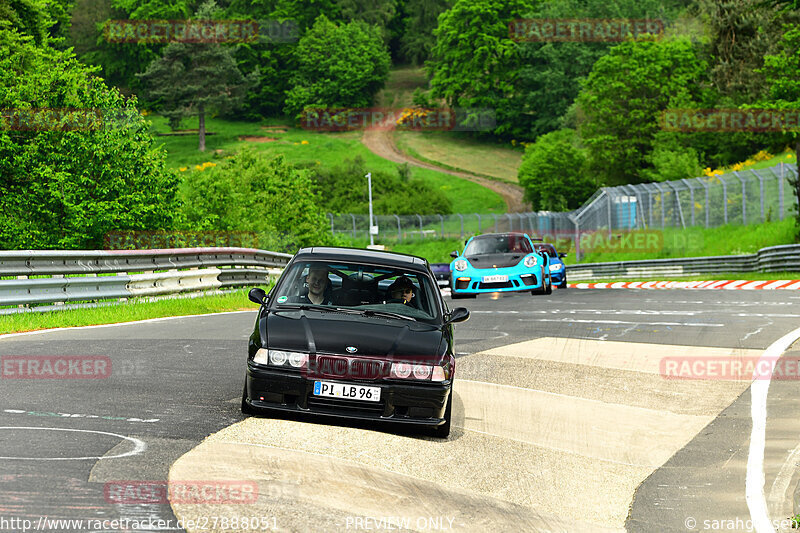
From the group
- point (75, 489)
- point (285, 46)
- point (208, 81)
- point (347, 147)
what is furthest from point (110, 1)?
point (75, 489)

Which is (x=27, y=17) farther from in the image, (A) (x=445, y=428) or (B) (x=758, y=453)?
(B) (x=758, y=453)

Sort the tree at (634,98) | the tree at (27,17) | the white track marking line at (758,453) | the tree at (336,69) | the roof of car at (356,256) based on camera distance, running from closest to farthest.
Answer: the white track marking line at (758,453) < the roof of car at (356,256) < the tree at (27,17) < the tree at (634,98) < the tree at (336,69)

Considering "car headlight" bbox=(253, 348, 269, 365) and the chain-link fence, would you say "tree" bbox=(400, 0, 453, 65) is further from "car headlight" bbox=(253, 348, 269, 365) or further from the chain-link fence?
"car headlight" bbox=(253, 348, 269, 365)

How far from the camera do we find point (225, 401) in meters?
→ 8.59

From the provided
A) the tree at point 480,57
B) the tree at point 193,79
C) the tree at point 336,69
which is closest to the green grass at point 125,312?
the tree at point 193,79

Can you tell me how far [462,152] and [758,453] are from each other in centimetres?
11260

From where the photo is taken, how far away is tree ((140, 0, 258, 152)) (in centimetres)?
12025

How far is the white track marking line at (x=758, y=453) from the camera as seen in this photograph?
20.0 ft

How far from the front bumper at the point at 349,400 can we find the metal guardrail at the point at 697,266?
2606cm

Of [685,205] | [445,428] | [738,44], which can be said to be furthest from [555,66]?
[445,428]

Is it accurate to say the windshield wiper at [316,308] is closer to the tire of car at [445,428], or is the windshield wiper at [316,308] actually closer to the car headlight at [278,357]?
the car headlight at [278,357]

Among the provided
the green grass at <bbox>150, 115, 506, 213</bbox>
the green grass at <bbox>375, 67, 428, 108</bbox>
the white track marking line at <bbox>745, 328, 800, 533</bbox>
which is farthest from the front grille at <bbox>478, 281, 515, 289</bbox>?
the green grass at <bbox>375, 67, 428, 108</bbox>

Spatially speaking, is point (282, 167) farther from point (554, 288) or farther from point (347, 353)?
point (347, 353)

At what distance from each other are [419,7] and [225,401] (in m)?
157
